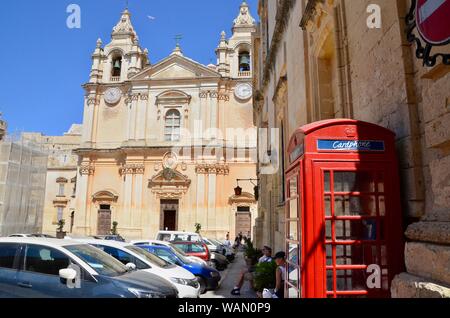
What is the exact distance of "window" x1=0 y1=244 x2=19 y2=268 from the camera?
5599 mm

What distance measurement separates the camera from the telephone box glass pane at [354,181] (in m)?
3.80

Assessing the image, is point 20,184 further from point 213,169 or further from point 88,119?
point 213,169

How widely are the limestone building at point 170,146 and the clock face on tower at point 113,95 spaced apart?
0.11 meters

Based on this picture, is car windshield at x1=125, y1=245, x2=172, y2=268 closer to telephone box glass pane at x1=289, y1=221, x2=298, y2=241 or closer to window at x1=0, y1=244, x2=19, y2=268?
window at x1=0, y1=244, x2=19, y2=268

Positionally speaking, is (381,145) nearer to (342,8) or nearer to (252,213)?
(342,8)

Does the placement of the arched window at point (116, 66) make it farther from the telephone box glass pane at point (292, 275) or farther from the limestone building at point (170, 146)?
the telephone box glass pane at point (292, 275)

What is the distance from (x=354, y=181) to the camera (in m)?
3.86

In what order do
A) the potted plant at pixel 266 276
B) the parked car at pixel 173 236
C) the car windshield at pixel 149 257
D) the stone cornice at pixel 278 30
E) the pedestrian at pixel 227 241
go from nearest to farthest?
1. the potted plant at pixel 266 276
2. the car windshield at pixel 149 257
3. the stone cornice at pixel 278 30
4. the parked car at pixel 173 236
5. the pedestrian at pixel 227 241

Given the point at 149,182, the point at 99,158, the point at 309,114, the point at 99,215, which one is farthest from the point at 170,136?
the point at 309,114

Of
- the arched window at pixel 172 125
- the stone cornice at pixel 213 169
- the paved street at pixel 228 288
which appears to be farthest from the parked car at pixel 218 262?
the arched window at pixel 172 125

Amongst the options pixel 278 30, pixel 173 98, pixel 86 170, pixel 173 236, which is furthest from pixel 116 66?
pixel 278 30

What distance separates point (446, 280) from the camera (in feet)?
9.17

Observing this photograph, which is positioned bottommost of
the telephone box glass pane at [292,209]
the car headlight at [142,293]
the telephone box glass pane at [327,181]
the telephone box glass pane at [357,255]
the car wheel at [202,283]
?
the car wheel at [202,283]

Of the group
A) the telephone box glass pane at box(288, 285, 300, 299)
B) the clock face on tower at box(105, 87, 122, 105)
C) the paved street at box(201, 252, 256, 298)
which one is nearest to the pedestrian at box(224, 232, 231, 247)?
the paved street at box(201, 252, 256, 298)
